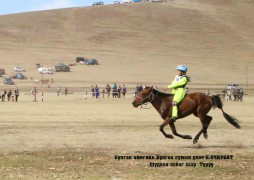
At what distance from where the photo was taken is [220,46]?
12038cm

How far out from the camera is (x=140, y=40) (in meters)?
121

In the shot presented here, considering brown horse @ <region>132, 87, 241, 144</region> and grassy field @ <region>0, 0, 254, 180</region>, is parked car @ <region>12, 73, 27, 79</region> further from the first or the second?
brown horse @ <region>132, 87, 241, 144</region>

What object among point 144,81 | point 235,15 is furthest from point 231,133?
point 235,15

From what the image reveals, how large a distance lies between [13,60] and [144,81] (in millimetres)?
24916

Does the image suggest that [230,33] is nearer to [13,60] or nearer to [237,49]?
[237,49]

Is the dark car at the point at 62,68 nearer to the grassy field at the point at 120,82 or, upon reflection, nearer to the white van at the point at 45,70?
the grassy field at the point at 120,82

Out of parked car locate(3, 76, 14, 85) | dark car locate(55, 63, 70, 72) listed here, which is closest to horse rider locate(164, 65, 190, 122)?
parked car locate(3, 76, 14, 85)

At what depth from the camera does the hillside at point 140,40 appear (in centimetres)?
9388

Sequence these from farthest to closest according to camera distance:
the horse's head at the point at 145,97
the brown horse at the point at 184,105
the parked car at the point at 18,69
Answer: the parked car at the point at 18,69 → the horse's head at the point at 145,97 → the brown horse at the point at 184,105

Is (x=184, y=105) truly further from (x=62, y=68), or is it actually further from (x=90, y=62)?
(x=90, y=62)

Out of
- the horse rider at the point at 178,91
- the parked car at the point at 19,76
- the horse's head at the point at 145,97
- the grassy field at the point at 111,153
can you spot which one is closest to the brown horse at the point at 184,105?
the horse's head at the point at 145,97

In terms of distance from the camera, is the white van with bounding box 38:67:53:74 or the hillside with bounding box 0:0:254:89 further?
the hillside with bounding box 0:0:254:89

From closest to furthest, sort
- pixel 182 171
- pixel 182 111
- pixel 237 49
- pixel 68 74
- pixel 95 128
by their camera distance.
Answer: pixel 182 171 → pixel 182 111 → pixel 95 128 → pixel 68 74 → pixel 237 49

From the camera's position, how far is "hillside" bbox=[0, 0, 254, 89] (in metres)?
93.9
